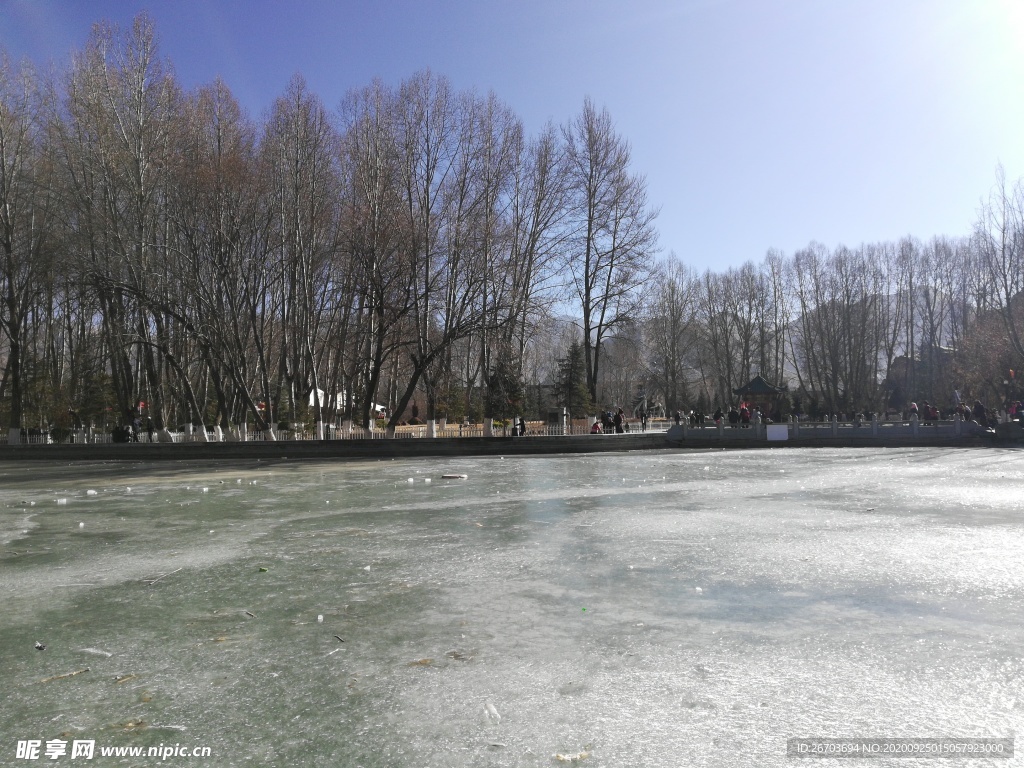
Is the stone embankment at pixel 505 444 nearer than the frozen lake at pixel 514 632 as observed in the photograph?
No

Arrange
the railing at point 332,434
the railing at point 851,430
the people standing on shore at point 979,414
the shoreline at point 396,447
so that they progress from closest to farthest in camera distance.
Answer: the shoreline at point 396,447 < the railing at point 332,434 < the railing at point 851,430 < the people standing on shore at point 979,414

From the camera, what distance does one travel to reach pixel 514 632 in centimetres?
480

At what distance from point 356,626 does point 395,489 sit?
31.1ft

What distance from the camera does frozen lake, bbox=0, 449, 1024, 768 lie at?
10.9 feet

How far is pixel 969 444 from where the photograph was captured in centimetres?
2916

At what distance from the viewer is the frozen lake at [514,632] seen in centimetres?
331

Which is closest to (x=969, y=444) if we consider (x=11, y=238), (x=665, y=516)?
(x=665, y=516)

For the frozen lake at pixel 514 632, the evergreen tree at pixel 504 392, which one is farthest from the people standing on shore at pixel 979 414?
the frozen lake at pixel 514 632

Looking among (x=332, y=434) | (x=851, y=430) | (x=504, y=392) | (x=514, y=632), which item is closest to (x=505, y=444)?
(x=504, y=392)

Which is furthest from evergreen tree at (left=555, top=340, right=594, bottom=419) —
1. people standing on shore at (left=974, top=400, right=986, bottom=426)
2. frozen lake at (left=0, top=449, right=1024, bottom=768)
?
frozen lake at (left=0, top=449, right=1024, bottom=768)

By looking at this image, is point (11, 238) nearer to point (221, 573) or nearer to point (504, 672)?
point (221, 573)

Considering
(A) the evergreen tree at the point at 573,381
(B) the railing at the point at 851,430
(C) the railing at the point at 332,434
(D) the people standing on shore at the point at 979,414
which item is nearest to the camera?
(C) the railing at the point at 332,434

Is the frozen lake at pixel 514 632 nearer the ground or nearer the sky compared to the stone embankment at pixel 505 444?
nearer the ground

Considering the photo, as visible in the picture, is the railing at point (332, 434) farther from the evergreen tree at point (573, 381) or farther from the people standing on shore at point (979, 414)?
the people standing on shore at point (979, 414)
